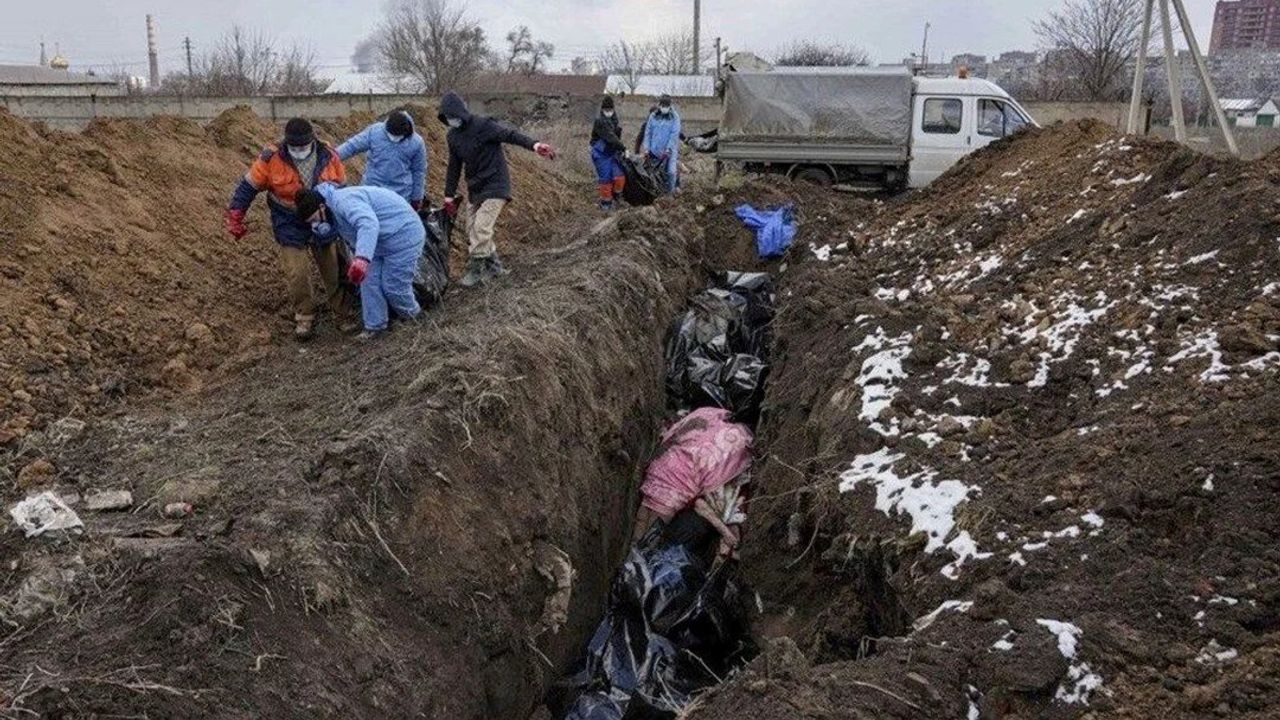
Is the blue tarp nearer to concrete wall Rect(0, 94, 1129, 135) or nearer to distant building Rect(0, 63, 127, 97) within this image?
concrete wall Rect(0, 94, 1129, 135)

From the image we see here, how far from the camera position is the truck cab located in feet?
44.4

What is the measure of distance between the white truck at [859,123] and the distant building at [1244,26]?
8166 centimetres

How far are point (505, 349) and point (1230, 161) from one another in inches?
177

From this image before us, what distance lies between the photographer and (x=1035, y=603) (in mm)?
2861

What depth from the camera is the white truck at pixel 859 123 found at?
44.6 feet

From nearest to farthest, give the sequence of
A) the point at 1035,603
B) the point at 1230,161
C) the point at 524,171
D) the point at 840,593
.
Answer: the point at 1035,603, the point at 840,593, the point at 1230,161, the point at 524,171

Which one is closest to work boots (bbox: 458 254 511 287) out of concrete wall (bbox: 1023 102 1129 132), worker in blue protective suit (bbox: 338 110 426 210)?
worker in blue protective suit (bbox: 338 110 426 210)

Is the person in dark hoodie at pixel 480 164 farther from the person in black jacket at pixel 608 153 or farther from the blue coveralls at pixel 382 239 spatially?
the person in black jacket at pixel 608 153

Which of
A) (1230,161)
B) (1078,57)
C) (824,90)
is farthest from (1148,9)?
(1078,57)

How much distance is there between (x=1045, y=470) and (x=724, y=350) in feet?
12.4

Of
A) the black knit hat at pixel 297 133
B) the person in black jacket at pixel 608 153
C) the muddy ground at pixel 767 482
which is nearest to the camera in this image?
the muddy ground at pixel 767 482

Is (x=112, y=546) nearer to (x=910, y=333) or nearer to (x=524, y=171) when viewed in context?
(x=910, y=333)

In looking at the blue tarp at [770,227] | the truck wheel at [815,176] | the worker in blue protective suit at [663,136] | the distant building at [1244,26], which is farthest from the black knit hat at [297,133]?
the distant building at [1244,26]

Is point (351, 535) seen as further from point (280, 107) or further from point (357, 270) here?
point (280, 107)
